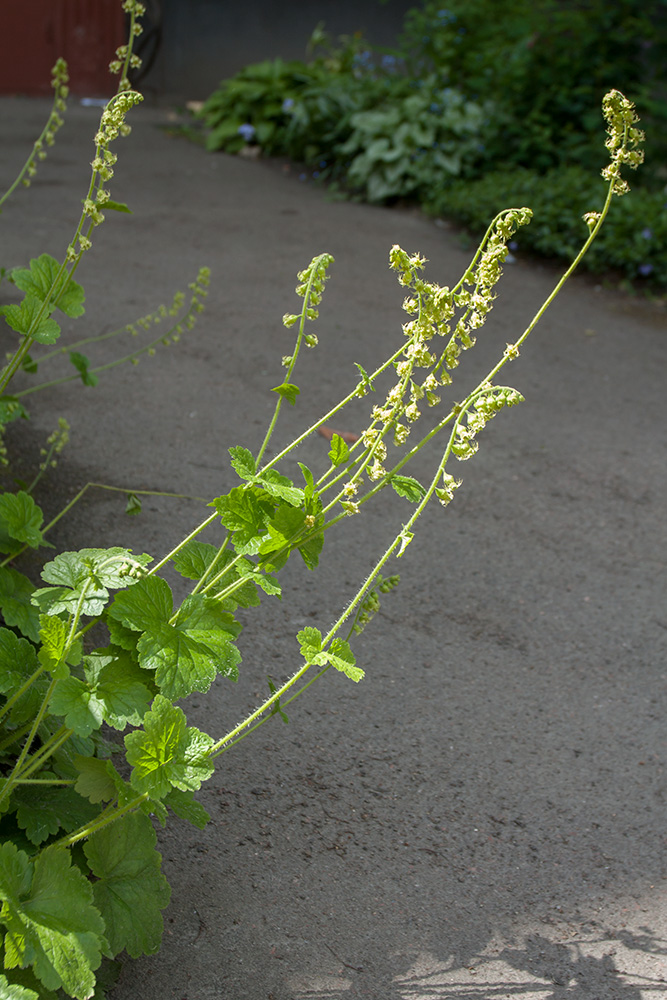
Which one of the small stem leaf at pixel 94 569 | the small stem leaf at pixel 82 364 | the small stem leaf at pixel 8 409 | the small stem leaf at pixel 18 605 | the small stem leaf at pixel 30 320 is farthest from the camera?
the small stem leaf at pixel 82 364

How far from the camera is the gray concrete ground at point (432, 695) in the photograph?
180 centimetres

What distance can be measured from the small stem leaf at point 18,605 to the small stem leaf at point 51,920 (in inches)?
21.9

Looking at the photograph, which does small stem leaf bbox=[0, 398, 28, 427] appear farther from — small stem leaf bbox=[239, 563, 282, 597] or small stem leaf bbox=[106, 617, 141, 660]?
small stem leaf bbox=[239, 563, 282, 597]

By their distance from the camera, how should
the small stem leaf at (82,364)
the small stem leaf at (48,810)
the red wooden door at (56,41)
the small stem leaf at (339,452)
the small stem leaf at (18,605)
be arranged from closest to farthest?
the small stem leaf at (339,452), the small stem leaf at (48,810), the small stem leaf at (18,605), the small stem leaf at (82,364), the red wooden door at (56,41)

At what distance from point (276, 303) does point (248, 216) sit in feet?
6.33

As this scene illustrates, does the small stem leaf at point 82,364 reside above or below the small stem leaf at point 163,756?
below

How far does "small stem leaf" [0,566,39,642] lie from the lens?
73.7 inches

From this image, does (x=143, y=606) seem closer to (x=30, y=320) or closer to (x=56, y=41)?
(x=30, y=320)

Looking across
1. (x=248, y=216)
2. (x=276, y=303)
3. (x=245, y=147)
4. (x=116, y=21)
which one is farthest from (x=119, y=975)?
(x=116, y=21)

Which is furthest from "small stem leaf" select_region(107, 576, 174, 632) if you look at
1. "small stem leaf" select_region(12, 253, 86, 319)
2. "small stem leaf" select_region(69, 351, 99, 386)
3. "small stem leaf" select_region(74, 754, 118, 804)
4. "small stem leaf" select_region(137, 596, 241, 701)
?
"small stem leaf" select_region(69, 351, 99, 386)

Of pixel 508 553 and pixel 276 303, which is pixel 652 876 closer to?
pixel 508 553

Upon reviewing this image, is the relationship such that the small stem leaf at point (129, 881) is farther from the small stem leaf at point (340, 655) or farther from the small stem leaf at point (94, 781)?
the small stem leaf at point (340, 655)

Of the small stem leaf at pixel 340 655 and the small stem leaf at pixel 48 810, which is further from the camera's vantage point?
the small stem leaf at pixel 48 810

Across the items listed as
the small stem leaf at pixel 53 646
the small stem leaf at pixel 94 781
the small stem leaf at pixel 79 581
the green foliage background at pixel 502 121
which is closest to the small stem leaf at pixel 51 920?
the small stem leaf at pixel 94 781
